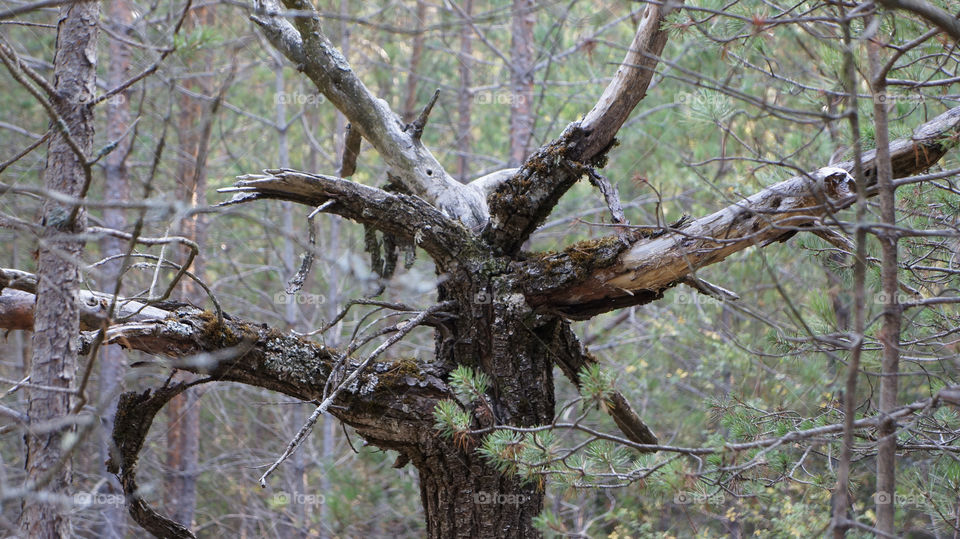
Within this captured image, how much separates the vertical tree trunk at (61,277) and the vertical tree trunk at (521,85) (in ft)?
15.8

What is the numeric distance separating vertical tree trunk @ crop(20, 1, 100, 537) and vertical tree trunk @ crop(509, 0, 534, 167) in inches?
189

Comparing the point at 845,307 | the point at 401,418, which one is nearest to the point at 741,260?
the point at 845,307

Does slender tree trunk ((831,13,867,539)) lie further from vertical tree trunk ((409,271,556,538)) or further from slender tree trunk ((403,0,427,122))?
slender tree trunk ((403,0,427,122))

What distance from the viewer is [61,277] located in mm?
2346

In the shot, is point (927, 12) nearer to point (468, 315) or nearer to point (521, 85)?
point (468, 315)

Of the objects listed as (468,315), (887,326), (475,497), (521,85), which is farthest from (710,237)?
(521,85)

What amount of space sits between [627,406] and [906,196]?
1.59 meters

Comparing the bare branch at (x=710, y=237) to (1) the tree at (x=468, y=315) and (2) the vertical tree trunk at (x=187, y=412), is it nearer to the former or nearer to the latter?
(1) the tree at (x=468, y=315)

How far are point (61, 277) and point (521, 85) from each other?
17.3 ft

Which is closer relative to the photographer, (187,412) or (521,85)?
(521,85)

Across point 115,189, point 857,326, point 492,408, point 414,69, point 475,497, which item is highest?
point 414,69

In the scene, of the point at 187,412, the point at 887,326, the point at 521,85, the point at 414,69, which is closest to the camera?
the point at 887,326

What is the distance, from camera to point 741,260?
23.7ft

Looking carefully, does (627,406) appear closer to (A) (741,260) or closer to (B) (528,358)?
(B) (528,358)
